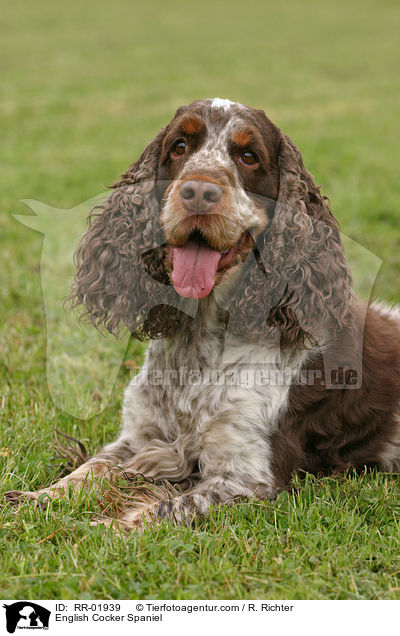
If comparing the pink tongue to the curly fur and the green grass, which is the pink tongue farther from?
the green grass

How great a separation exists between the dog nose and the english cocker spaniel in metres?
0.03

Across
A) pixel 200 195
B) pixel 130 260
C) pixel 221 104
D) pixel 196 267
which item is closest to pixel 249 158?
pixel 221 104

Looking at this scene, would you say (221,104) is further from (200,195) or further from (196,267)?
(196,267)

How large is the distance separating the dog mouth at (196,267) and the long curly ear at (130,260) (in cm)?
34

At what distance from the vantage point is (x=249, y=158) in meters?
3.57

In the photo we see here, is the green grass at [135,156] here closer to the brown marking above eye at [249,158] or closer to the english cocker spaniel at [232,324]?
the english cocker spaniel at [232,324]

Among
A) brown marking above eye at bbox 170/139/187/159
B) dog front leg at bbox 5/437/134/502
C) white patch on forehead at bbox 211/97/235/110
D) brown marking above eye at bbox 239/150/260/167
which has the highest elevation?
white patch on forehead at bbox 211/97/235/110

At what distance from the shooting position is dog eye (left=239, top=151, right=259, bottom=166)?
11.6ft

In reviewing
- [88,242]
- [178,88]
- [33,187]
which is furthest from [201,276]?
[178,88]
